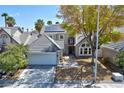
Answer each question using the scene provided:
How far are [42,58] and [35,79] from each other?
6.04m

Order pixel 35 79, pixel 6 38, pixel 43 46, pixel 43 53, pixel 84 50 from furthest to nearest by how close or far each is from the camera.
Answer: pixel 84 50 < pixel 6 38 < pixel 43 46 < pixel 43 53 < pixel 35 79

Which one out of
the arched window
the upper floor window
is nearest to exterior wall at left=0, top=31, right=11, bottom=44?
the upper floor window

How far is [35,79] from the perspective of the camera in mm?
15203

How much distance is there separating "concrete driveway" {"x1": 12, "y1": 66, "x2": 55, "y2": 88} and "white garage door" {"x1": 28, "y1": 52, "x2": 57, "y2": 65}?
2.88 metres

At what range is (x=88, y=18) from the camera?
61.6 feet

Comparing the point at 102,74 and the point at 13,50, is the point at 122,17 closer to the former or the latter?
the point at 102,74

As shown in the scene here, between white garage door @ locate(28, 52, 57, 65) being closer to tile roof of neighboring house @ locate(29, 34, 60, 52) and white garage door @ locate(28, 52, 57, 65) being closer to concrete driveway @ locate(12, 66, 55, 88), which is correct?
tile roof of neighboring house @ locate(29, 34, 60, 52)

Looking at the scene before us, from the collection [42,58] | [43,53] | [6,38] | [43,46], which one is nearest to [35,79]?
[43,53]

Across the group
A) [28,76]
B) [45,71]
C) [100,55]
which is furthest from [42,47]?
[100,55]

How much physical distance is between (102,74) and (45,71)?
511 centimetres

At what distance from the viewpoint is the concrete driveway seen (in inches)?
537

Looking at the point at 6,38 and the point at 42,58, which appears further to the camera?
the point at 6,38

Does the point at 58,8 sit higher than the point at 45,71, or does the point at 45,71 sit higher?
the point at 58,8

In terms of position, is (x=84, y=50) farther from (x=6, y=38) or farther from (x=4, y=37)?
(x=4, y=37)
